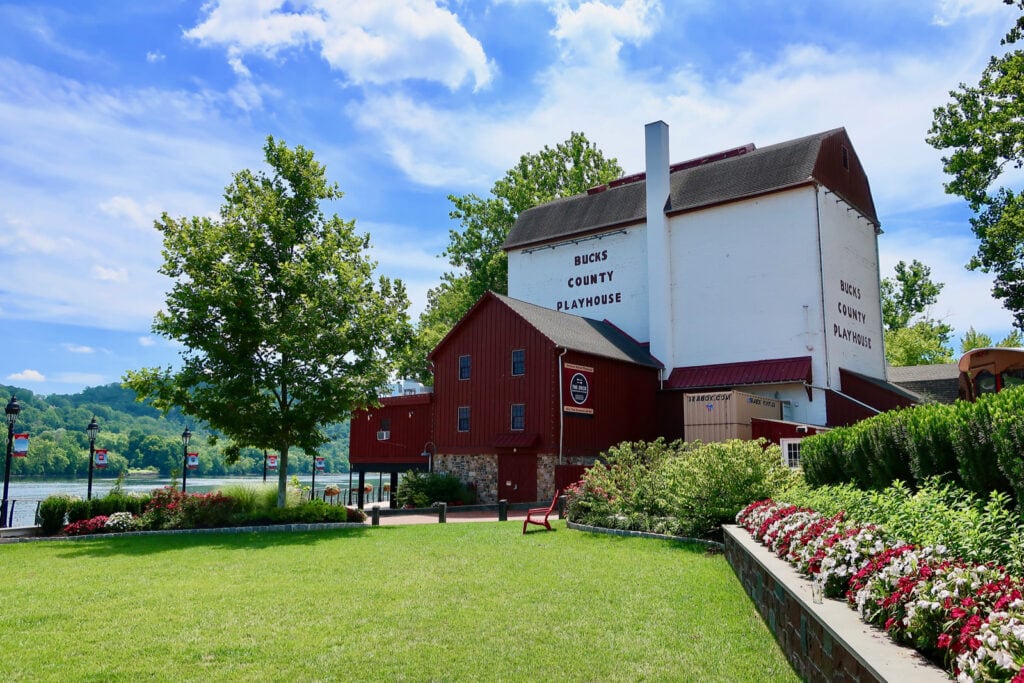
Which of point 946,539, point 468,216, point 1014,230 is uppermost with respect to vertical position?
point 468,216

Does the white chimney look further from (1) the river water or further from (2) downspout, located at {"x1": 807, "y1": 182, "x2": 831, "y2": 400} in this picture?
(1) the river water

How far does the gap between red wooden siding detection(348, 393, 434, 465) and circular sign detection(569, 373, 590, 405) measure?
7172 mm

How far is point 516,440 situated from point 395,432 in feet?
27.0

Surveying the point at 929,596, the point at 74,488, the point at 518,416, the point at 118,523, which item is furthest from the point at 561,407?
the point at 74,488

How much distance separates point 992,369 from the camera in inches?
682

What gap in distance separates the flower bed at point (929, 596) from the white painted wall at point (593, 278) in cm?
2649

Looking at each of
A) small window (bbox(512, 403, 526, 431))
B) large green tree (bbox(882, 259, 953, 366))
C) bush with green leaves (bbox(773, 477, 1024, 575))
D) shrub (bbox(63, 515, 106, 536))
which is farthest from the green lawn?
large green tree (bbox(882, 259, 953, 366))

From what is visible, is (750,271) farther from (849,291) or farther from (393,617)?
(393,617)

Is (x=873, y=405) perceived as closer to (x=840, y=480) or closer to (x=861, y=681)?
(x=840, y=480)

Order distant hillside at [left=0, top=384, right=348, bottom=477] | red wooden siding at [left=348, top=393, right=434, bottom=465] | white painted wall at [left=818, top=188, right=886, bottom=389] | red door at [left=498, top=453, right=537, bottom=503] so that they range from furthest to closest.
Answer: distant hillside at [left=0, top=384, right=348, bottom=477] < red wooden siding at [left=348, top=393, right=434, bottom=465] < white painted wall at [left=818, top=188, right=886, bottom=389] < red door at [left=498, top=453, right=537, bottom=503]

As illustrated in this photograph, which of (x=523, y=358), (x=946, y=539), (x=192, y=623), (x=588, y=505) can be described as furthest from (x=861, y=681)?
(x=523, y=358)

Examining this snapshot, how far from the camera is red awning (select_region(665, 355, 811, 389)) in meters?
27.5

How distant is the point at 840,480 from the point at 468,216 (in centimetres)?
3985

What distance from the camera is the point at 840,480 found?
10.8 m
